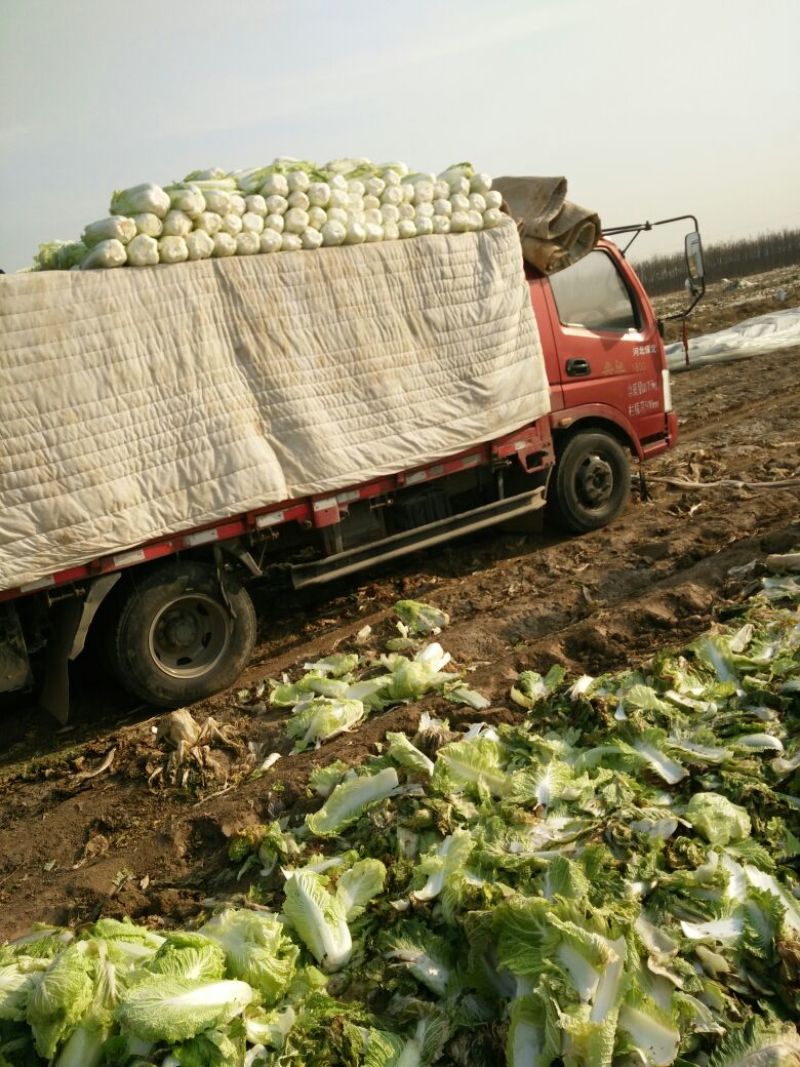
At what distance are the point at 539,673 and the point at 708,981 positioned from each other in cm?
295

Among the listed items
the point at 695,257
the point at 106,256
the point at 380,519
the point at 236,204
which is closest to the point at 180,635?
the point at 380,519

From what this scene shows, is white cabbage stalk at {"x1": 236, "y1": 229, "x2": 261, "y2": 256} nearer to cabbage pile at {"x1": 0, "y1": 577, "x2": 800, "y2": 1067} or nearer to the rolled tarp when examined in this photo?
the rolled tarp

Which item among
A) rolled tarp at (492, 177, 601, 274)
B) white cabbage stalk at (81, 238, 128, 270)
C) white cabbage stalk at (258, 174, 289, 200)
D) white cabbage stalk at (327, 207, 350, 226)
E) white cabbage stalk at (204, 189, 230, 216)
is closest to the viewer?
white cabbage stalk at (81, 238, 128, 270)

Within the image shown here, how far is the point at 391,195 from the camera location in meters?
6.98

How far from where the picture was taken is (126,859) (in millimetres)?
4605

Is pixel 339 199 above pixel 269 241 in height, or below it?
above

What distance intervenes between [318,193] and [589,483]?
13.2 ft

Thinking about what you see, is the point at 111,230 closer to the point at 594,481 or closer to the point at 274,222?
the point at 274,222

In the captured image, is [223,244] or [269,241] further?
[269,241]

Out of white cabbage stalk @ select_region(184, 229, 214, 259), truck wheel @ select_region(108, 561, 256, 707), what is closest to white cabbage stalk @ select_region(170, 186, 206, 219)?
white cabbage stalk @ select_region(184, 229, 214, 259)

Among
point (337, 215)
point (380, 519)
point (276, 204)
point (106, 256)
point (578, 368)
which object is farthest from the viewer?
point (578, 368)

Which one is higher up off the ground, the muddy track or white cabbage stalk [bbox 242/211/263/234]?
white cabbage stalk [bbox 242/211/263/234]

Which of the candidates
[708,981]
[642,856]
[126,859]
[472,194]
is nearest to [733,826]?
[642,856]

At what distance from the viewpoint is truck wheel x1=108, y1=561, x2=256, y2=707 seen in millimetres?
6152
